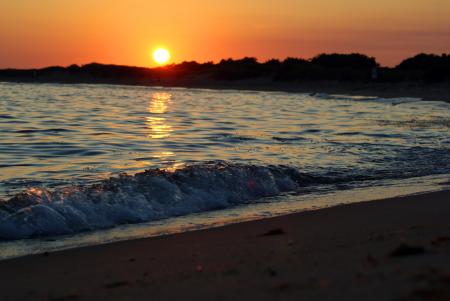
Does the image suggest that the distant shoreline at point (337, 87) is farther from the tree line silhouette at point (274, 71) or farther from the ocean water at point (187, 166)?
the ocean water at point (187, 166)

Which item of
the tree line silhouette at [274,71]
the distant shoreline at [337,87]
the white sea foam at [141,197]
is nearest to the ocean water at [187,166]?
the white sea foam at [141,197]

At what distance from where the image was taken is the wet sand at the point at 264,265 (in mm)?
3555

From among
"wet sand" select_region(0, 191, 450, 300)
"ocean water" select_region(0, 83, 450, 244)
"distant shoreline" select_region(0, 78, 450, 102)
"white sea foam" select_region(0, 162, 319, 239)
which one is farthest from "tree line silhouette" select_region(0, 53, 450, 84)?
"wet sand" select_region(0, 191, 450, 300)

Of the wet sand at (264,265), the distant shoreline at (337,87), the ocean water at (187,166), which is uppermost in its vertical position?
the wet sand at (264,265)

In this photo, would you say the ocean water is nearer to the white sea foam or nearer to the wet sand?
the white sea foam

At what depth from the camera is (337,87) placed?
4672 cm

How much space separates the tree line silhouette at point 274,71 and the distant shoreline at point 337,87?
2.93ft

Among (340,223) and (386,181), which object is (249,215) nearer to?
(340,223)

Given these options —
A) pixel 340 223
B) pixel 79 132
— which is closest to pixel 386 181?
pixel 340 223

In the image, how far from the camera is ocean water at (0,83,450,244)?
7.23m

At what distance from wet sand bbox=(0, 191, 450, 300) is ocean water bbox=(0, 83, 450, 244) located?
1087 mm

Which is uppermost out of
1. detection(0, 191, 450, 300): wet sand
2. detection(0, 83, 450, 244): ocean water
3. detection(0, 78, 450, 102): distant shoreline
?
detection(0, 191, 450, 300): wet sand

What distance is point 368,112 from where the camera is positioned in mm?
24484

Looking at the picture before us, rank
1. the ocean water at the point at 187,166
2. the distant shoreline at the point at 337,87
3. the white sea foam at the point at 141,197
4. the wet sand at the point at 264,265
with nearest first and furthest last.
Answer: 1. the wet sand at the point at 264,265
2. the white sea foam at the point at 141,197
3. the ocean water at the point at 187,166
4. the distant shoreline at the point at 337,87
